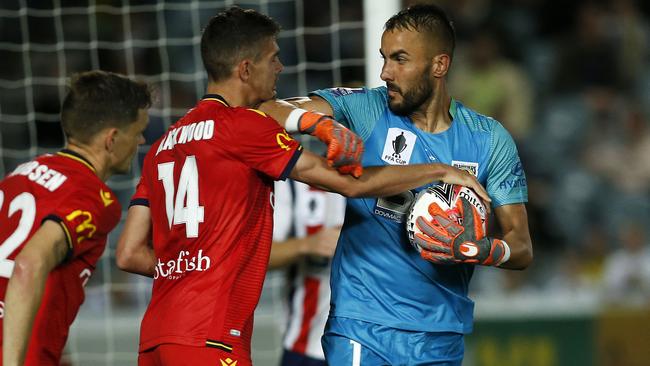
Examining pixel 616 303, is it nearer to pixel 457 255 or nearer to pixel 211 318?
pixel 457 255

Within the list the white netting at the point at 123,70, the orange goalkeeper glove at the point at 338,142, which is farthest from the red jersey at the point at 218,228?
the white netting at the point at 123,70

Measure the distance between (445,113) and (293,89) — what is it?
17.3 feet

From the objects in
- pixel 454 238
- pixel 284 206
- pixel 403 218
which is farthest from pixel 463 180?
pixel 284 206

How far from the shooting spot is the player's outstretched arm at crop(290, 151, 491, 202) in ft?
13.8

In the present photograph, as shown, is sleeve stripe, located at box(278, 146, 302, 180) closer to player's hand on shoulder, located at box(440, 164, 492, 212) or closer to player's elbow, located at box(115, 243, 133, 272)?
player's hand on shoulder, located at box(440, 164, 492, 212)

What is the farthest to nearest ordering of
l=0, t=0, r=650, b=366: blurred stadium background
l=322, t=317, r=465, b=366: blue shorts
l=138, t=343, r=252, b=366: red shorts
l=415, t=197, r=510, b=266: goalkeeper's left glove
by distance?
1. l=0, t=0, r=650, b=366: blurred stadium background
2. l=322, t=317, r=465, b=366: blue shorts
3. l=415, t=197, r=510, b=266: goalkeeper's left glove
4. l=138, t=343, r=252, b=366: red shorts

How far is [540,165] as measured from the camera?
36.2ft

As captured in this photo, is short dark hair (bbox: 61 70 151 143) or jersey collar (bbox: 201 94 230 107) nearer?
jersey collar (bbox: 201 94 230 107)

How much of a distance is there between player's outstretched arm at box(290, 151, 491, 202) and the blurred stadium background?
335 centimetres

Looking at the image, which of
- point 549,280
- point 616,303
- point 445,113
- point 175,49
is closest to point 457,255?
point 445,113

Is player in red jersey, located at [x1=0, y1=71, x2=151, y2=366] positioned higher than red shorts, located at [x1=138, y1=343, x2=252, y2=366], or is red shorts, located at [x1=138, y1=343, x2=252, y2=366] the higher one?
player in red jersey, located at [x1=0, y1=71, x2=151, y2=366]

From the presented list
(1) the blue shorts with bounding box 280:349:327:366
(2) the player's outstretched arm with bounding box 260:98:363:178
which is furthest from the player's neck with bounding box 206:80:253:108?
(1) the blue shorts with bounding box 280:349:327:366

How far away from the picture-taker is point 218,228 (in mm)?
4145

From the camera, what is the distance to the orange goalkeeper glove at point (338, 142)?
→ 4.12 m
